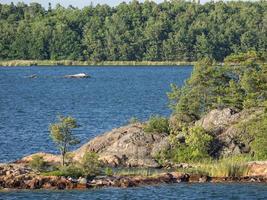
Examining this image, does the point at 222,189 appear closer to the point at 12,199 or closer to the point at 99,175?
the point at 99,175

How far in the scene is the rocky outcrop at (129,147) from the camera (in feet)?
167

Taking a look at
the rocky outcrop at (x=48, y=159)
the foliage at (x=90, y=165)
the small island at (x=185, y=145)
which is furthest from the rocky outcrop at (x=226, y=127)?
the foliage at (x=90, y=165)

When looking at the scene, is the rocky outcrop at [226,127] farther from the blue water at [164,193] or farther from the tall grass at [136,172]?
the blue water at [164,193]

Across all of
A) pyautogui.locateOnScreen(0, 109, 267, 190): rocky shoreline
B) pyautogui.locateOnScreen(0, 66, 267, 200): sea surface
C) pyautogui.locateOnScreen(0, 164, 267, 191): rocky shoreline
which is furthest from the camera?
pyautogui.locateOnScreen(0, 109, 267, 190): rocky shoreline

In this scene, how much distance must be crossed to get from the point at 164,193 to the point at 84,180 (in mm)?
3880

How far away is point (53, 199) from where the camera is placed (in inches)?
1588

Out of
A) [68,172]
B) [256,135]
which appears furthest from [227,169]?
[68,172]

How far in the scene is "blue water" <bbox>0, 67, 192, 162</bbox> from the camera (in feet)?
A: 214

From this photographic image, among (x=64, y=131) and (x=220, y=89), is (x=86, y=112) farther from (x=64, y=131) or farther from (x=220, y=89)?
(x=64, y=131)

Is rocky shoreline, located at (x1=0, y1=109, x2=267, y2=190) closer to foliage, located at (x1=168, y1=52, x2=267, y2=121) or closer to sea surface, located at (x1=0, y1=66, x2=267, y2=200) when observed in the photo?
sea surface, located at (x1=0, y1=66, x2=267, y2=200)

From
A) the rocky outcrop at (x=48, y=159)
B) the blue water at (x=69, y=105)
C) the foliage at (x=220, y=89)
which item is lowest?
→ the blue water at (x=69, y=105)

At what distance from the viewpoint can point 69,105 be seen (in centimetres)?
10000

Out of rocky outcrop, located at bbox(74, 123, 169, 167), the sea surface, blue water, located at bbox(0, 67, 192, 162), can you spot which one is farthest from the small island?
blue water, located at bbox(0, 67, 192, 162)

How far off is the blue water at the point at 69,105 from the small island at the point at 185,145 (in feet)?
23.0
